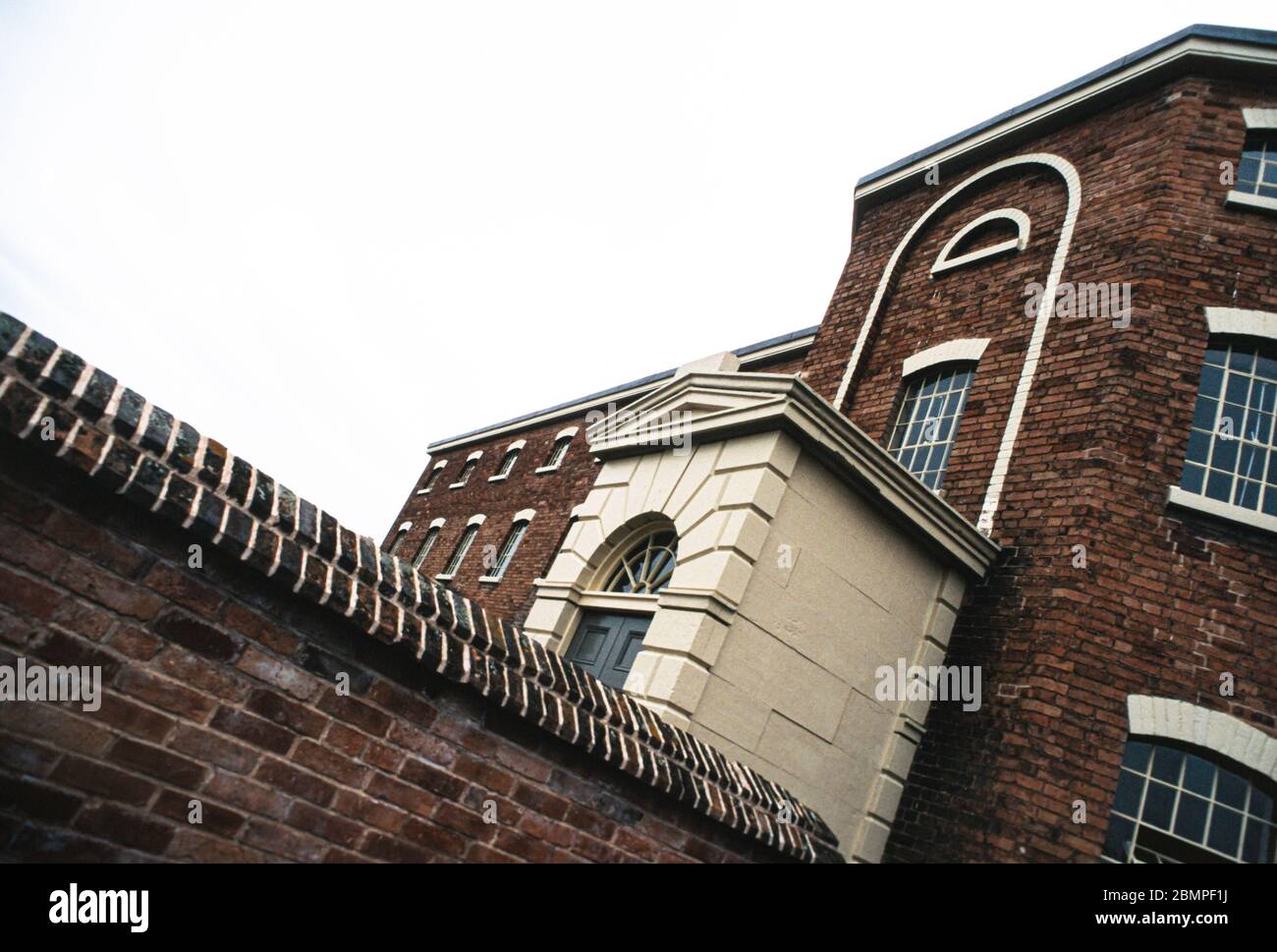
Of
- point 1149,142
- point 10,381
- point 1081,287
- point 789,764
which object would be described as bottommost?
point 10,381

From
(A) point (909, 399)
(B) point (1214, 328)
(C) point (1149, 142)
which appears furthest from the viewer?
(A) point (909, 399)

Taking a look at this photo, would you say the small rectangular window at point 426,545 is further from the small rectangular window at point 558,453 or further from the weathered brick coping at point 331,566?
the weathered brick coping at point 331,566

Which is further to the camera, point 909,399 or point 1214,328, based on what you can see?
point 909,399

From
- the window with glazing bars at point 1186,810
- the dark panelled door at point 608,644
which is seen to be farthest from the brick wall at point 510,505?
the window with glazing bars at point 1186,810

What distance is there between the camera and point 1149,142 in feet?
29.3

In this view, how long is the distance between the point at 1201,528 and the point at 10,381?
8896mm

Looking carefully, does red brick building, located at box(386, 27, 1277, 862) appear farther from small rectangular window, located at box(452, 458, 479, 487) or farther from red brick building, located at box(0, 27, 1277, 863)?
small rectangular window, located at box(452, 458, 479, 487)

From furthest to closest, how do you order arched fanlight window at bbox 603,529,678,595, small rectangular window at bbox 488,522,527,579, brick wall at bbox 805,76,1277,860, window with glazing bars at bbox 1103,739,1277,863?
small rectangular window at bbox 488,522,527,579 → arched fanlight window at bbox 603,529,678,595 → brick wall at bbox 805,76,1277,860 → window with glazing bars at bbox 1103,739,1277,863

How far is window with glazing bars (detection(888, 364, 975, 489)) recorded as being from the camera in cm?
918

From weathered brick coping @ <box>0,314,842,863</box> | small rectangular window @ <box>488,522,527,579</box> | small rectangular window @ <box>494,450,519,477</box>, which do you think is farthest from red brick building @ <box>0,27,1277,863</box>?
small rectangular window @ <box>494,450,519,477</box>

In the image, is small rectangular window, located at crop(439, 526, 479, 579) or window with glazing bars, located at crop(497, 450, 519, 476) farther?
window with glazing bars, located at crop(497, 450, 519, 476)

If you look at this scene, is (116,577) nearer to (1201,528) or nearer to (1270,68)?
(1201,528)

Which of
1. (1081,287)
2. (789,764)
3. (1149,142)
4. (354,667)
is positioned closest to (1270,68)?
(1149,142)

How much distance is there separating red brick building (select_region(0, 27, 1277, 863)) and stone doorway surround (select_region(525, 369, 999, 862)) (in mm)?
39
